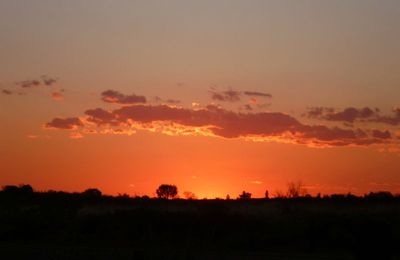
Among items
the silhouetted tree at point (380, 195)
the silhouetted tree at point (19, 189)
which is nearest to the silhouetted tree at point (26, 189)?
the silhouetted tree at point (19, 189)

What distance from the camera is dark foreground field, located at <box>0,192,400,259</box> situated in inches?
1272

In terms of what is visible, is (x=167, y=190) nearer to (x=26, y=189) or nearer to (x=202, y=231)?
(x=26, y=189)

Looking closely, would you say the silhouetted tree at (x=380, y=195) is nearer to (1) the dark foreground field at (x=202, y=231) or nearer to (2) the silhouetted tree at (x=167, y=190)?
(1) the dark foreground field at (x=202, y=231)

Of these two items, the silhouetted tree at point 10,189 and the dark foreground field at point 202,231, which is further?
the silhouetted tree at point 10,189

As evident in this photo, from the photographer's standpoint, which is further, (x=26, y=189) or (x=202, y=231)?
(x=26, y=189)

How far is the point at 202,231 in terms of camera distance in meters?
42.1

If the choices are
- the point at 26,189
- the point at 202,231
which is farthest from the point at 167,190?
the point at 202,231

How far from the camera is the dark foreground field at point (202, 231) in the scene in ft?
106

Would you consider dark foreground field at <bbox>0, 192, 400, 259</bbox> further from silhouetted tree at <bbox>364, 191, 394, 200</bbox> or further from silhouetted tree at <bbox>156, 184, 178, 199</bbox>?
silhouetted tree at <bbox>156, 184, 178, 199</bbox>

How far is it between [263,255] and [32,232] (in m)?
18.0

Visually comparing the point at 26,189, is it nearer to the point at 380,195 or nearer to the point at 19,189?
the point at 19,189

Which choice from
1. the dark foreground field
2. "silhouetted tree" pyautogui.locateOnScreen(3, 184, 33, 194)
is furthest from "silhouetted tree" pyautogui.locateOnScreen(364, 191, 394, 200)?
"silhouetted tree" pyautogui.locateOnScreen(3, 184, 33, 194)

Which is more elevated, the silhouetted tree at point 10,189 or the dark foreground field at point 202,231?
the silhouetted tree at point 10,189

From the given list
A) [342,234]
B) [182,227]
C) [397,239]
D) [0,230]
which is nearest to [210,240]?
[182,227]
